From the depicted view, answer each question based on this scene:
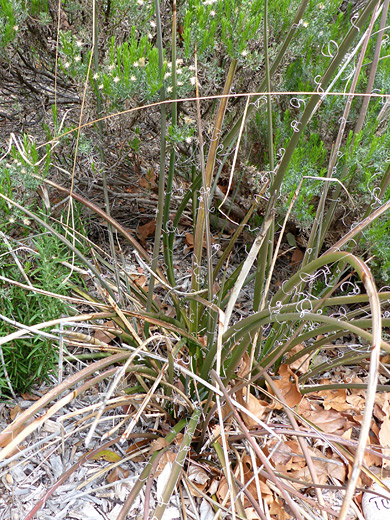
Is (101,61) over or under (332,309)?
over

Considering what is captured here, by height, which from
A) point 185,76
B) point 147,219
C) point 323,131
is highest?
point 185,76

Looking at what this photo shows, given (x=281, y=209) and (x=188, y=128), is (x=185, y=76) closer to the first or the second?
(x=188, y=128)

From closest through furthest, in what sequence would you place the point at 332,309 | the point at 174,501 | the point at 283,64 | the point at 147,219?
the point at 174,501 < the point at 283,64 < the point at 332,309 < the point at 147,219

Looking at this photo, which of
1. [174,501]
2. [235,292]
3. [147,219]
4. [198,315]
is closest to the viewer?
[235,292]

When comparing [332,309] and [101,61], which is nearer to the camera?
[101,61]

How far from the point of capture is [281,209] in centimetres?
150

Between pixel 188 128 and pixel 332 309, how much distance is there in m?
0.92

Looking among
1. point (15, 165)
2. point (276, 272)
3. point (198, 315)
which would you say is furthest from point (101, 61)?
point (276, 272)

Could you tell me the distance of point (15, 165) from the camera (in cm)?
130

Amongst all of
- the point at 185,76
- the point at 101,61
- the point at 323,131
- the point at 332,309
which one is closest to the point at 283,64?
the point at 323,131

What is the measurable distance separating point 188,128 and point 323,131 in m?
0.59

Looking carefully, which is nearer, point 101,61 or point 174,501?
point 174,501

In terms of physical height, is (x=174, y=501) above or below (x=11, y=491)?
below

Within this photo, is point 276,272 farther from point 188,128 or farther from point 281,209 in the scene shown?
point 188,128
